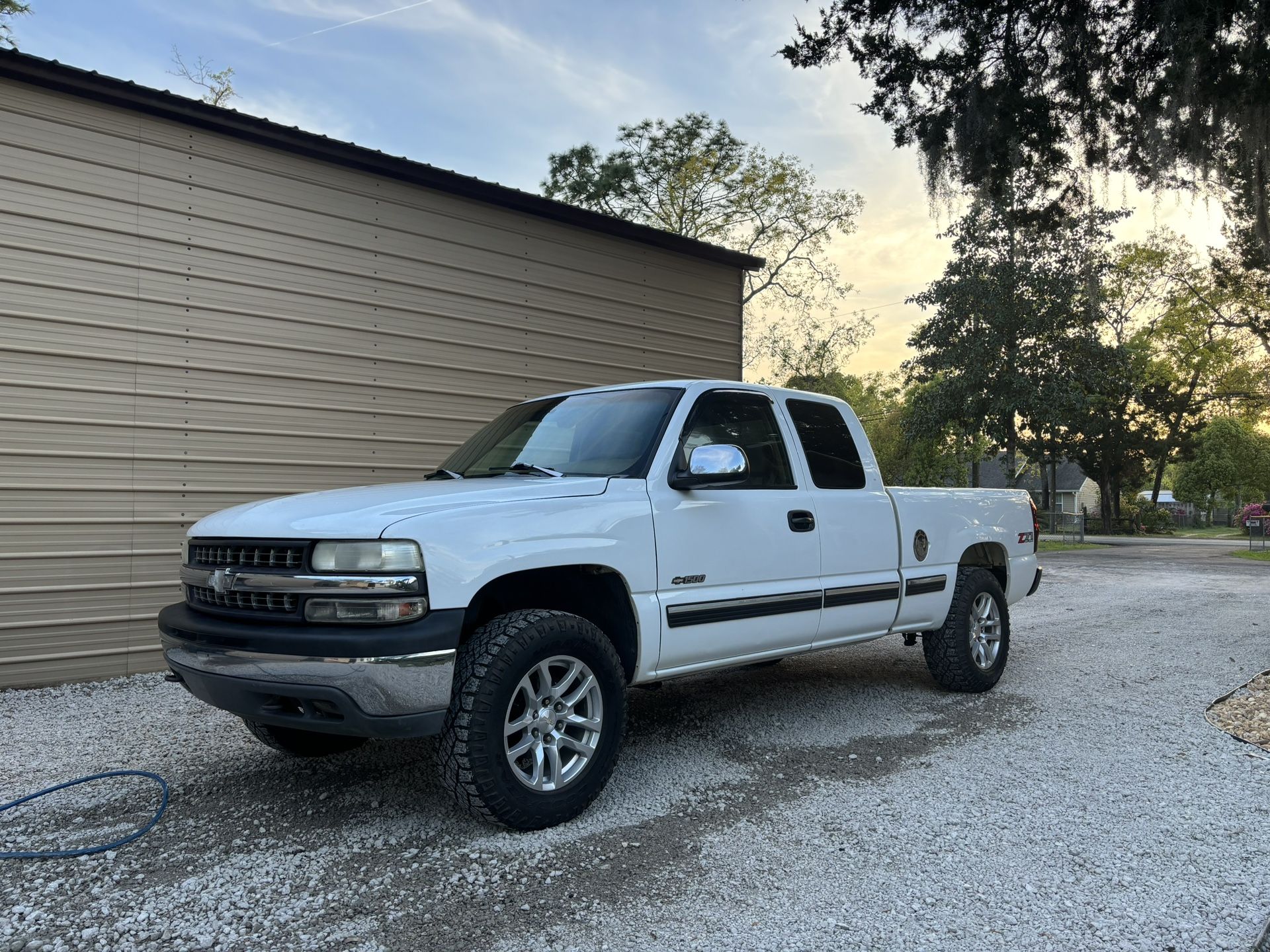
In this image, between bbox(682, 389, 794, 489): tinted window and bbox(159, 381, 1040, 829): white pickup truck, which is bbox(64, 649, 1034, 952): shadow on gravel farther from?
bbox(682, 389, 794, 489): tinted window

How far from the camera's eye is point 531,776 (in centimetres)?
354

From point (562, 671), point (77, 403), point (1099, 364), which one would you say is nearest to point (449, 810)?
point (562, 671)

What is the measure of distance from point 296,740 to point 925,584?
3778 mm

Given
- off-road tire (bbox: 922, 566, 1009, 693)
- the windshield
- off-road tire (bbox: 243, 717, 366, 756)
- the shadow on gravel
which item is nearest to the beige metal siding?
the shadow on gravel

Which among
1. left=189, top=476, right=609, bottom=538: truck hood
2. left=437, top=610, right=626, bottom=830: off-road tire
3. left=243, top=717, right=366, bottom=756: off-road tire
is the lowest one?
left=243, top=717, right=366, bottom=756: off-road tire

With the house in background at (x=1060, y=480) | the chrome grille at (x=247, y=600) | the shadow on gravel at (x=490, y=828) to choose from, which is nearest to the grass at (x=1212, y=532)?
the house in background at (x=1060, y=480)

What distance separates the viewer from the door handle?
15.4 feet

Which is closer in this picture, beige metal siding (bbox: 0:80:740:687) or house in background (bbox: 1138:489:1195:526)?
beige metal siding (bbox: 0:80:740:687)

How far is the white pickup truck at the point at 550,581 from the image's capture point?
3217 millimetres

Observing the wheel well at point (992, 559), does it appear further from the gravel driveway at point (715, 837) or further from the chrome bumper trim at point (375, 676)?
the chrome bumper trim at point (375, 676)

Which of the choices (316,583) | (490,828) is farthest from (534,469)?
(490,828)

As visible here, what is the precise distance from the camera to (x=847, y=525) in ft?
16.4

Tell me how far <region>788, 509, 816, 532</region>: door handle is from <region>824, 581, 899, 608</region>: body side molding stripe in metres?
0.38

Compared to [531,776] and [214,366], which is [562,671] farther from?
[214,366]
